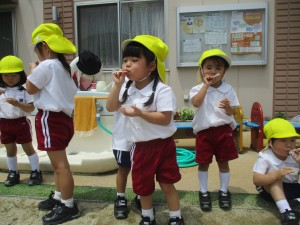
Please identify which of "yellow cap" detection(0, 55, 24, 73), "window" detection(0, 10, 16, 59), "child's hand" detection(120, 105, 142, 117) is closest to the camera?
"child's hand" detection(120, 105, 142, 117)

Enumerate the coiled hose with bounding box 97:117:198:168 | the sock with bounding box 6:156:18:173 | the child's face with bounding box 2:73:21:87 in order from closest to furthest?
the child's face with bounding box 2:73:21:87 → the sock with bounding box 6:156:18:173 → the coiled hose with bounding box 97:117:198:168

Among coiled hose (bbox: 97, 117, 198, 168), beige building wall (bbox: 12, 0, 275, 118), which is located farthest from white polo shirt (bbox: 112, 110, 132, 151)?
beige building wall (bbox: 12, 0, 275, 118)

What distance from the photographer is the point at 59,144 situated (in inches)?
97.2

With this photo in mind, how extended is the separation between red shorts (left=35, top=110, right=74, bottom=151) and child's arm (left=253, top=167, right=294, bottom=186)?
1593 mm

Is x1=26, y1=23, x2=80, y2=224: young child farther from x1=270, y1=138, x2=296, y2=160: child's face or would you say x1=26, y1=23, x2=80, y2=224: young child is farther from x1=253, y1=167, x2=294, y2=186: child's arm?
x1=270, y1=138, x2=296, y2=160: child's face

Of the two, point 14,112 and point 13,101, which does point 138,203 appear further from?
point 14,112

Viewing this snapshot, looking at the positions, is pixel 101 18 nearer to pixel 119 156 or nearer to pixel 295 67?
pixel 295 67

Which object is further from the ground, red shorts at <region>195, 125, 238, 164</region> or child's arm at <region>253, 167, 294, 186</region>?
red shorts at <region>195, 125, 238, 164</region>

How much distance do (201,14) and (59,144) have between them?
442 centimetres

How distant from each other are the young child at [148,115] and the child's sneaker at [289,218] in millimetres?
741

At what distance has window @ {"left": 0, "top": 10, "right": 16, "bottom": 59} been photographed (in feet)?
22.8

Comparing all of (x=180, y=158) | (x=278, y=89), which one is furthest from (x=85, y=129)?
(x=278, y=89)

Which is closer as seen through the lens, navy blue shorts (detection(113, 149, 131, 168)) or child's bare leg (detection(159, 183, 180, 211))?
child's bare leg (detection(159, 183, 180, 211))

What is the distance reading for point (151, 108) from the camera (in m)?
2.10
